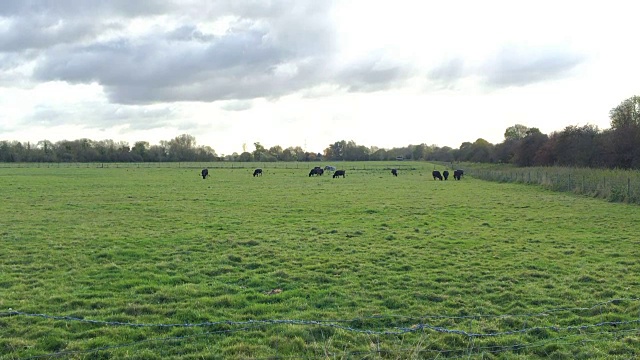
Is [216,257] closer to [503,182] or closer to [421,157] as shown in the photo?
[503,182]

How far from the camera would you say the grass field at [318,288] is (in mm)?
5855

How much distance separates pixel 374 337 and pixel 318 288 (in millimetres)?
2486

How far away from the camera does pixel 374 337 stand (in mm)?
6047

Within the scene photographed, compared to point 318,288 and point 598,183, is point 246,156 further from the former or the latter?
point 318,288

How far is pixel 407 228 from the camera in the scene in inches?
610

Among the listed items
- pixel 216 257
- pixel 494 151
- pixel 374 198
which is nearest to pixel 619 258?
pixel 216 257

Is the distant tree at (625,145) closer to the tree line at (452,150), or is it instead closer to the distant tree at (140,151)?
the tree line at (452,150)

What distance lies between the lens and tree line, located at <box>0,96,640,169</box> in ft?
145

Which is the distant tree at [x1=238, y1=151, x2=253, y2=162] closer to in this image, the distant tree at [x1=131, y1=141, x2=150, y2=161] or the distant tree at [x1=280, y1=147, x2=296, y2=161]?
the distant tree at [x1=280, y1=147, x2=296, y2=161]

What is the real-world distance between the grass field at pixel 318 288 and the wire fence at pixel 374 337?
26 mm

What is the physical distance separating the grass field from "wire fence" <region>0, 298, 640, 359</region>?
0.09ft

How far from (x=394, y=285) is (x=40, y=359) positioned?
5700 mm

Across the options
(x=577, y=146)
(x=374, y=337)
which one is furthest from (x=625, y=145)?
(x=374, y=337)

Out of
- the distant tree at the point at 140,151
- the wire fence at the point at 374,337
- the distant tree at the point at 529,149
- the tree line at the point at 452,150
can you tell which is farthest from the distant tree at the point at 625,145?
the distant tree at the point at 140,151
